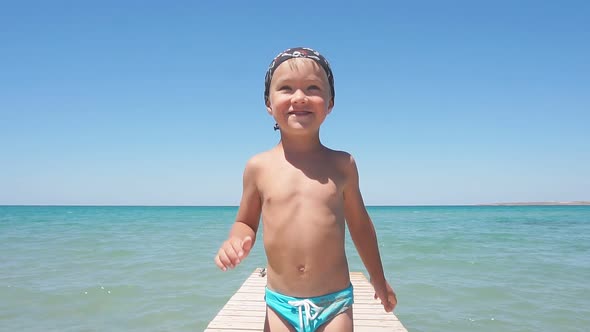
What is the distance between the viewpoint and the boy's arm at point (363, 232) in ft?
6.60

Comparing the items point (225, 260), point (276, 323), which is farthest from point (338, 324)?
point (225, 260)

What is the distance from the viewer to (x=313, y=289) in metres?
1.80

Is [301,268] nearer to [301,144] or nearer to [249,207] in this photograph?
[249,207]

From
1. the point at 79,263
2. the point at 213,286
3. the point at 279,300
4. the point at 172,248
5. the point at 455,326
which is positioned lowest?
the point at 172,248

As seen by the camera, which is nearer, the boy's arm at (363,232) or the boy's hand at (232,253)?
the boy's hand at (232,253)

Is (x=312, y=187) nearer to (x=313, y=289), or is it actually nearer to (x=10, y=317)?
(x=313, y=289)

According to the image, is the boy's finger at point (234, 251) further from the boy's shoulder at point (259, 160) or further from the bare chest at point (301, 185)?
the boy's shoulder at point (259, 160)

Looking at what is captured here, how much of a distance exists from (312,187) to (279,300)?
0.51 meters

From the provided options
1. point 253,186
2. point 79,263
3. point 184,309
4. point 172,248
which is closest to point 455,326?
point 184,309

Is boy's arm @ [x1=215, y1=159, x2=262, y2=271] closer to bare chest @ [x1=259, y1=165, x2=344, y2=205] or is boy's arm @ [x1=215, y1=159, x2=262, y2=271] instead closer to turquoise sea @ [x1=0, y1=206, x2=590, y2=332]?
bare chest @ [x1=259, y1=165, x2=344, y2=205]

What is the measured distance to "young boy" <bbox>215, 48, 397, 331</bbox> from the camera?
1.81 meters

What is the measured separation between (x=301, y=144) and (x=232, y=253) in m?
0.61

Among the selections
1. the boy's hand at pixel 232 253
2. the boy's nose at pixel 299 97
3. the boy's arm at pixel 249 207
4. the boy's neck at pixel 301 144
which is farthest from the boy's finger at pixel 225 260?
the boy's nose at pixel 299 97

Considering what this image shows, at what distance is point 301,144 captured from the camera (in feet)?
6.48
